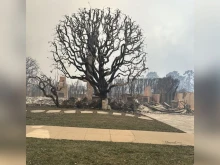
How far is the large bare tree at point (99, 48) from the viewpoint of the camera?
2760 mm

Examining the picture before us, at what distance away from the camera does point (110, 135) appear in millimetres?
2764

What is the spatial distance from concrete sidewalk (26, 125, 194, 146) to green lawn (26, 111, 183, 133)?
47 mm

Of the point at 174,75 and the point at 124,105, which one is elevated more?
the point at 174,75

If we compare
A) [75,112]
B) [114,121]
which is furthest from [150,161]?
[75,112]

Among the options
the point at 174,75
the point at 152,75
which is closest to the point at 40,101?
the point at 152,75

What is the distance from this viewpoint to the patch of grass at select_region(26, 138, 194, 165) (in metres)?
2.63

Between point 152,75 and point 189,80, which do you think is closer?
point 189,80

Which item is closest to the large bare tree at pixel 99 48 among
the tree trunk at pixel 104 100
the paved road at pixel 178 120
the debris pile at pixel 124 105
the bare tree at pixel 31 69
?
the tree trunk at pixel 104 100

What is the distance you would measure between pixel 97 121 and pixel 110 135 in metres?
0.23

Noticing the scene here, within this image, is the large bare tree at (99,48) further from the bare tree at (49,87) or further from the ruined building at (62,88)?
the bare tree at (49,87)

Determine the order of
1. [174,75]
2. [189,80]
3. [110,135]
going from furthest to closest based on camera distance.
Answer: [110,135] < [174,75] < [189,80]

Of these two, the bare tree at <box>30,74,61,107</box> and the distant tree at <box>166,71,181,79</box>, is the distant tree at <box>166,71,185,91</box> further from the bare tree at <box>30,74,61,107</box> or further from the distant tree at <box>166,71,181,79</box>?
the bare tree at <box>30,74,61,107</box>

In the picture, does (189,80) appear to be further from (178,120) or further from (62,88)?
(62,88)
